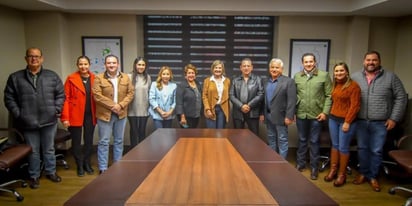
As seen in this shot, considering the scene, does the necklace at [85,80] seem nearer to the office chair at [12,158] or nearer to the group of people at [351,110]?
the office chair at [12,158]

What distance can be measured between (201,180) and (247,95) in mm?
2419

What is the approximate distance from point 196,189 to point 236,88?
2573 millimetres

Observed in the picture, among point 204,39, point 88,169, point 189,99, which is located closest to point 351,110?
point 189,99

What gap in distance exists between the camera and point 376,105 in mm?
3125

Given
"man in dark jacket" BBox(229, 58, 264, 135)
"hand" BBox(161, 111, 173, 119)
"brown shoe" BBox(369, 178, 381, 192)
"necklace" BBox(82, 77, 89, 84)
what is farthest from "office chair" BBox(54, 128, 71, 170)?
"brown shoe" BBox(369, 178, 381, 192)

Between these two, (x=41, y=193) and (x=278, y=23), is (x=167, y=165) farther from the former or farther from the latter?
(x=278, y=23)

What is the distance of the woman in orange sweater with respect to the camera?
122 inches

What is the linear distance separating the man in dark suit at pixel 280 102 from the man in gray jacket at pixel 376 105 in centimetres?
71

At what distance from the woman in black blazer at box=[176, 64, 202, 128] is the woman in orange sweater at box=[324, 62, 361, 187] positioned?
1606 mm

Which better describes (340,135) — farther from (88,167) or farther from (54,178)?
(54,178)

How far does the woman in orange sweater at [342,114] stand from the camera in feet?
10.2

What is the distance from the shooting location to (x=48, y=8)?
155 inches

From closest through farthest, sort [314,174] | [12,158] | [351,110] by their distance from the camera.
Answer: [12,158] < [351,110] < [314,174]

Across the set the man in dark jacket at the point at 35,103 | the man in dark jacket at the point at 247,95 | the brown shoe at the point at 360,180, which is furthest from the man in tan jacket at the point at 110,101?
the brown shoe at the point at 360,180
